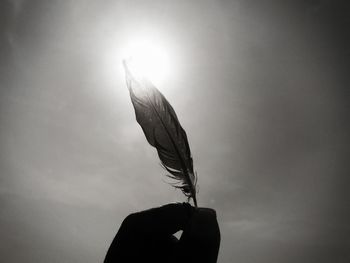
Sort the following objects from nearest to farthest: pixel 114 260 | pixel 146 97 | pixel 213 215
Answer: pixel 114 260 < pixel 213 215 < pixel 146 97

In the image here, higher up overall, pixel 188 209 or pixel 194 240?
pixel 188 209

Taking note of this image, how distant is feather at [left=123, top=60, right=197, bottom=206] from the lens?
261 centimetres

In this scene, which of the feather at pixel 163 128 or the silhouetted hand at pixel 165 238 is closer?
the silhouetted hand at pixel 165 238

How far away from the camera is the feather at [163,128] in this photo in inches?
103

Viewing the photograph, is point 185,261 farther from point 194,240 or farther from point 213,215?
point 213,215

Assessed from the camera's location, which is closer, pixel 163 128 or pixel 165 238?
pixel 165 238

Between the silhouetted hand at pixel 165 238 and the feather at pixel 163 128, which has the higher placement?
the feather at pixel 163 128

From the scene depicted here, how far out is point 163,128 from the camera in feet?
8.96

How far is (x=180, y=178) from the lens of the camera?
9.00ft

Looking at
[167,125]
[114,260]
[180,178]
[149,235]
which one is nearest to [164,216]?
[149,235]

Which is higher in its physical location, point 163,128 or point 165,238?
point 163,128

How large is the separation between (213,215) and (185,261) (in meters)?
0.39

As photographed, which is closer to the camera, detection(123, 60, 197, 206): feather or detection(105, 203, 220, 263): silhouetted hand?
detection(105, 203, 220, 263): silhouetted hand

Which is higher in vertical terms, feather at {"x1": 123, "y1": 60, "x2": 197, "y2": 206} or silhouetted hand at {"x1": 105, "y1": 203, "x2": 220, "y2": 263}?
feather at {"x1": 123, "y1": 60, "x2": 197, "y2": 206}
